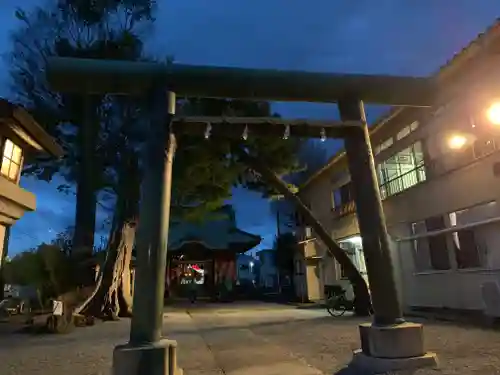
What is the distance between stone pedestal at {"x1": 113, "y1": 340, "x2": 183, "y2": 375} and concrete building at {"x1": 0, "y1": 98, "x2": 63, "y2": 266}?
5.29 metres

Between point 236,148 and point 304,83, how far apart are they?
874 centimetres

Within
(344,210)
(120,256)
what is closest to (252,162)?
(120,256)

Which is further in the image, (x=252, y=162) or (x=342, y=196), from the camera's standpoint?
(x=342, y=196)

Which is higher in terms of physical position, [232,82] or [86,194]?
[86,194]

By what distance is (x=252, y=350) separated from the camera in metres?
7.47

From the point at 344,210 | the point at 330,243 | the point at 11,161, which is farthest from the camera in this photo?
the point at 344,210

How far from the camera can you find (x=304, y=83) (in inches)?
222

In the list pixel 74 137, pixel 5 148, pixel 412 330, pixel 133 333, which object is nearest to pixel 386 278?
pixel 412 330

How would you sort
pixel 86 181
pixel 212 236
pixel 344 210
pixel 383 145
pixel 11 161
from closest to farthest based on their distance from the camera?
pixel 11 161
pixel 383 145
pixel 86 181
pixel 344 210
pixel 212 236

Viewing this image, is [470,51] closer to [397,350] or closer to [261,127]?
[261,127]

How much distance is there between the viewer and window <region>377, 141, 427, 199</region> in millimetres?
13000

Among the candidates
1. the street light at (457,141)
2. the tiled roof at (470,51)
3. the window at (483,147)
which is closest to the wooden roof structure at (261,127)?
the tiled roof at (470,51)

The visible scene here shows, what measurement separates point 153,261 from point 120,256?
36.2ft

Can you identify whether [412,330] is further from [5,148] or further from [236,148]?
[236,148]
